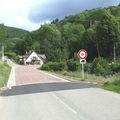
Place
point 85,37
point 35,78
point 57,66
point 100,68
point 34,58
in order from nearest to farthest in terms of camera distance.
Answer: point 35,78, point 100,68, point 57,66, point 85,37, point 34,58

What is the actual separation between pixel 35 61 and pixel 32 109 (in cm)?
16299

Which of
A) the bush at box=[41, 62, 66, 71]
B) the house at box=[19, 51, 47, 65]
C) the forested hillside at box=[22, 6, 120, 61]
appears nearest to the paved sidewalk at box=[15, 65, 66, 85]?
the bush at box=[41, 62, 66, 71]

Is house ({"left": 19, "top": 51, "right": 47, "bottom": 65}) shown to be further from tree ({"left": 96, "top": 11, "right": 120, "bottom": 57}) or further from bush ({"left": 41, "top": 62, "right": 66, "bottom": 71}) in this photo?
bush ({"left": 41, "top": 62, "right": 66, "bottom": 71})

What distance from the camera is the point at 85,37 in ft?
407

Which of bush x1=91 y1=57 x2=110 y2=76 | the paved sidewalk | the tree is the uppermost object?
the tree

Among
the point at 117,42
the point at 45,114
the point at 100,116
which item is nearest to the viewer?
the point at 100,116

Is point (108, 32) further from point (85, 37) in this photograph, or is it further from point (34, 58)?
point (34, 58)

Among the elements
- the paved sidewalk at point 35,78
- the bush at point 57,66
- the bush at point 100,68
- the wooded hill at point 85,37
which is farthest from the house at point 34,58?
the paved sidewalk at point 35,78

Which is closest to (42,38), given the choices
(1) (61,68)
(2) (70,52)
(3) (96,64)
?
(2) (70,52)

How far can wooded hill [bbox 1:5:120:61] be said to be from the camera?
103375 mm

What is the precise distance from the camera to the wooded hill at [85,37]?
103m

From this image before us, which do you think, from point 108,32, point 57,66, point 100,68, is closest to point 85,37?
point 108,32

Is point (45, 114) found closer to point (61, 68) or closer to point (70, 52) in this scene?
point (61, 68)

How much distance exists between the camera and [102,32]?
104 meters
